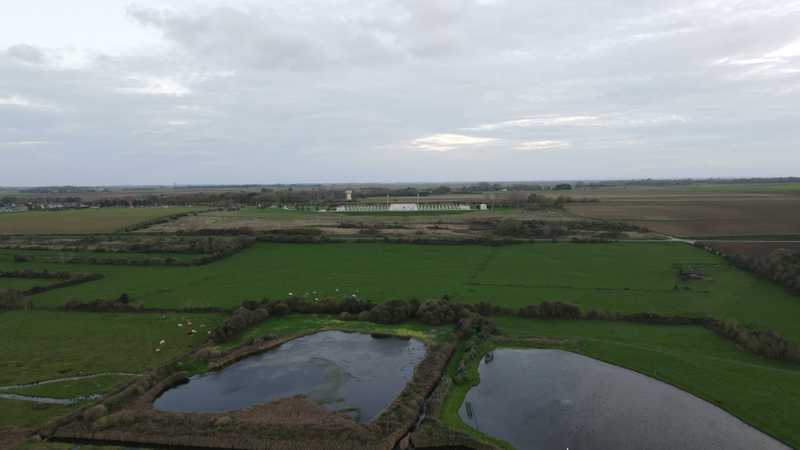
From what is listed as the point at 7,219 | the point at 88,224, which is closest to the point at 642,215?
the point at 88,224

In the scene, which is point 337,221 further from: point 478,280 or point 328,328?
point 328,328

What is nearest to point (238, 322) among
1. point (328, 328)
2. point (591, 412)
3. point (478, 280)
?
point (328, 328)

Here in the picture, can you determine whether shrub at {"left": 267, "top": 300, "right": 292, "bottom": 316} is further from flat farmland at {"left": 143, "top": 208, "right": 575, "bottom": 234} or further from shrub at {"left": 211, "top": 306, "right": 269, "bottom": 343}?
flat farmland at {"left": 143, "top": 208, "right": 575, "bottom": 234}

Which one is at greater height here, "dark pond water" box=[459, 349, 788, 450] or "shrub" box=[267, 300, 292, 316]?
"shrub" box=[267, 300, 292, 316]

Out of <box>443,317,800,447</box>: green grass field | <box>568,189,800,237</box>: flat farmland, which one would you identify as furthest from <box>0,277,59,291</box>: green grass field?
<box>568,189,800,237</box>: flat farmland

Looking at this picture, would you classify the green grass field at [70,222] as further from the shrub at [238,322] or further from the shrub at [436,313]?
the shrub at [436,313]
